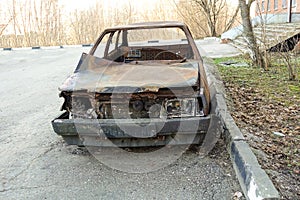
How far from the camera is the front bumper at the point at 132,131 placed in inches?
121

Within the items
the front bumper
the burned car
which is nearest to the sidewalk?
the burned car

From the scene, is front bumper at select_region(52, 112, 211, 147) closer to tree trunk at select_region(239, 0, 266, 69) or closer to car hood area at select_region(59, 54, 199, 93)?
car hood area at select_region(59, 54, 199, 93)

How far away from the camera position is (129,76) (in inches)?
138

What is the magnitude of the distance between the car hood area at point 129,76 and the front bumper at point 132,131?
334 mm

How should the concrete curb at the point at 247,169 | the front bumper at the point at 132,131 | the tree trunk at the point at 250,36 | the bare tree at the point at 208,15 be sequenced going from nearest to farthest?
the concrete curb at the point at 247,169 → the front bumper at the point at 132,131 → the tree trunk at the point at 250,36 → the bare tree at the point at 208,15

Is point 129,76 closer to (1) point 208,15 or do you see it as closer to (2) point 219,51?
(2) point 219,51

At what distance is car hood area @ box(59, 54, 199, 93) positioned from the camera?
3.15 meters

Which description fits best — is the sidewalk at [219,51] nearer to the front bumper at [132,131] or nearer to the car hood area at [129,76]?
the car hood area at [129,76]

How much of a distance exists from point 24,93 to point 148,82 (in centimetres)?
455

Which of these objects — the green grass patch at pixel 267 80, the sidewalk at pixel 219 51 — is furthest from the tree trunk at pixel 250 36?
the sidewalk at pixel 219 51

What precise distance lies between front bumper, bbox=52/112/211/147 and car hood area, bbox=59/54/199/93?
0.33m

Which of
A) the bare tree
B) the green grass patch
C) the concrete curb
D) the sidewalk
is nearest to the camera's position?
the concrete curb

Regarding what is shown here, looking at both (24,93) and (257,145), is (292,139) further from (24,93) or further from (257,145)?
(24,93)

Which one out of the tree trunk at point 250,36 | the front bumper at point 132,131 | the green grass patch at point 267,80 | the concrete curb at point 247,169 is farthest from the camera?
the tree trunk at point 250,36
